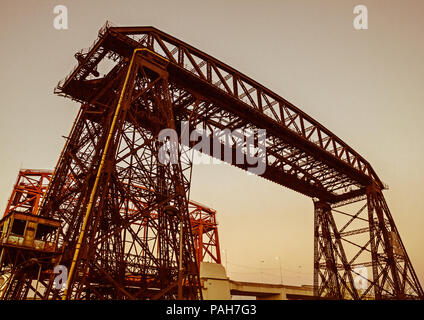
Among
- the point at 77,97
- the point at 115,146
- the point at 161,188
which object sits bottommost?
the point at 161,188

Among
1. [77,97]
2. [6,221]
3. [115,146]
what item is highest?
[77,97]

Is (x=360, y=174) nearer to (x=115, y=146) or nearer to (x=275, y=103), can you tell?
(x=275, y=103)

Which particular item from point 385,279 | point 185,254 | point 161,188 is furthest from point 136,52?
point 385,279

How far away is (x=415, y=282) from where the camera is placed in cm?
2527
